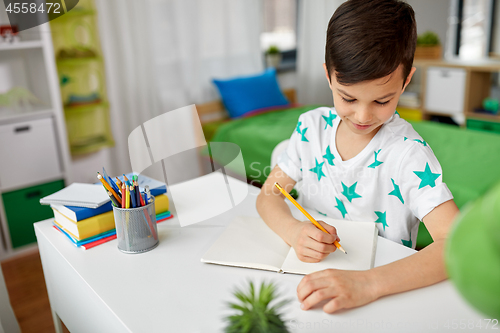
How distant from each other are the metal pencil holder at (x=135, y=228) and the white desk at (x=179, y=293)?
0.06 feet

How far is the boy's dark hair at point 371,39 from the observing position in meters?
0.79

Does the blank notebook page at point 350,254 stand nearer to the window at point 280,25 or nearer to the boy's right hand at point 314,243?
Answer: the boy's right hand at point 314,243

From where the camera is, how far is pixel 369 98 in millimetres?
813

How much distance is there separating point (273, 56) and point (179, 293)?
309 cm

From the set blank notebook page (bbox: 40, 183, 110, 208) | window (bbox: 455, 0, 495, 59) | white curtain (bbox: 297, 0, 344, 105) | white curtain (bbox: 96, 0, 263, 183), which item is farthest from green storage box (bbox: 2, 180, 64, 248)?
window (bbox: 455, 0, 495, 59)

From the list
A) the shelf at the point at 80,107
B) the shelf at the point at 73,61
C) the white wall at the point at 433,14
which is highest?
the white wall at the point at 433,14

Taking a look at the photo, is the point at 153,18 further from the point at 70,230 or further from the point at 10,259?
the point at 70,230

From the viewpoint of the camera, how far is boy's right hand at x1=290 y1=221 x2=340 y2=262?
2.59ft

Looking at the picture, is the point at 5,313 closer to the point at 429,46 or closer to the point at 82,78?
the point at 82,78

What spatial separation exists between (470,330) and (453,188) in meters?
1.12

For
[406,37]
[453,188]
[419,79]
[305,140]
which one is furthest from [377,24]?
[419,79]

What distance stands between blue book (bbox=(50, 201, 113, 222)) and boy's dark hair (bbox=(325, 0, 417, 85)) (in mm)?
601

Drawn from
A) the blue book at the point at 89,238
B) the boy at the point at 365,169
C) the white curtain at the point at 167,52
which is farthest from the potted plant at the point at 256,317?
the white curtain at the point at 167,52

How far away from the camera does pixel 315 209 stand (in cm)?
117
